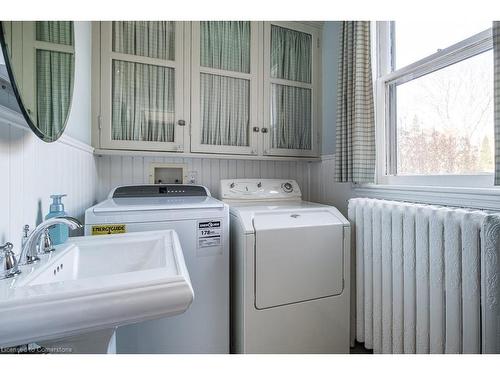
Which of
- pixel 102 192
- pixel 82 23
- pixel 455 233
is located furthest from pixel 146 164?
pixel 455 233

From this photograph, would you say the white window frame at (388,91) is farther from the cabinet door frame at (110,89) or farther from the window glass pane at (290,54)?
the cabinet door frame at (110,89)

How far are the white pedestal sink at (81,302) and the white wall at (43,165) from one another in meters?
0.19

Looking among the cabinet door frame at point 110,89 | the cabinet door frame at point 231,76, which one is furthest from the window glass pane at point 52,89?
the cabinet door frame at point 231,76

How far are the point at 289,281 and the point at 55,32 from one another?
1.58 meters

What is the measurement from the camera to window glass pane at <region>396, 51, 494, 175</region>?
3.98ft

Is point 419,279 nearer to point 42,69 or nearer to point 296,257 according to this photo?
point 296,257

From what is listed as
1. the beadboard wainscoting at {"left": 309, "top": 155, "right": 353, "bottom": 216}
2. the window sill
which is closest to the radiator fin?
the window sill

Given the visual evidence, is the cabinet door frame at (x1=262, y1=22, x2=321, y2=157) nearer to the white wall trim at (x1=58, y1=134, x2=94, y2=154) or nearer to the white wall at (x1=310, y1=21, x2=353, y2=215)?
the white wall at (x1=310, y1=21, x2=353, y2=215)

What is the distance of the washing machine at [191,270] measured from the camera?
50.0 inches

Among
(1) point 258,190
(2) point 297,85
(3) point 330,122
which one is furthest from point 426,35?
(1) point 258,190

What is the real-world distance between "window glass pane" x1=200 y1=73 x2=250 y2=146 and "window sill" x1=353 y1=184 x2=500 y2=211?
3.45 ft

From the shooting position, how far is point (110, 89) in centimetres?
169
